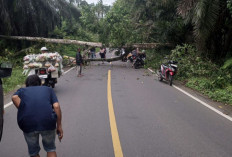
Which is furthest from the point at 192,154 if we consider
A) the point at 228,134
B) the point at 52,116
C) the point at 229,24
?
Answer: the point at 229,24

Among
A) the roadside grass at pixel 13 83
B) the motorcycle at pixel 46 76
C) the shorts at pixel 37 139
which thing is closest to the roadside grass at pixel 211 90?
the motorcycle at pixel 46 76

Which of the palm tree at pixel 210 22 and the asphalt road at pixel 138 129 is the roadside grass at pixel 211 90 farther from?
the palm tree at pixel 210 22

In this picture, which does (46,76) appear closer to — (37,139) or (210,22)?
(37,139)

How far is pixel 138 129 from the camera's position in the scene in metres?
6.23

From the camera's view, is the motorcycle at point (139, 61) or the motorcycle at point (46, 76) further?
the motorcycle at point (139, 61)

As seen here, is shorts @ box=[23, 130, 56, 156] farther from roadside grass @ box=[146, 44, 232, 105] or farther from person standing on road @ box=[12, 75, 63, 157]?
roadside grass @ box=[146, 44, 232, 105]

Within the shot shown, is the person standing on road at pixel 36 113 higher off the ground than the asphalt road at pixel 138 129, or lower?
higher

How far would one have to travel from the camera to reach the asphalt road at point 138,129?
5027 mm

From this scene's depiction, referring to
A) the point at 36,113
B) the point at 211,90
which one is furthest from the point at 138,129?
the point at 211,90

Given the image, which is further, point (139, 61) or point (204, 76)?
point (139, 61)

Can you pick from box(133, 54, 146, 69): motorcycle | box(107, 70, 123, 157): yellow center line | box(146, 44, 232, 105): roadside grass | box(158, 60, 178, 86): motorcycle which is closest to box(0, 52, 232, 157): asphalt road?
box(107, 70, 123, 157): yellow center line

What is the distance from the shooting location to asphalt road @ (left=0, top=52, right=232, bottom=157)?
16.5 ft

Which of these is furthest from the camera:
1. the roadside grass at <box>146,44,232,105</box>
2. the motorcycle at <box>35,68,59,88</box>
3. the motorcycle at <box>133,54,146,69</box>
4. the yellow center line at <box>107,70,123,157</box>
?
the motorcycle at <box>133,54,146,69</box>

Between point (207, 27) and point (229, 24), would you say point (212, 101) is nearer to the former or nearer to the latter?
point (207, 27)
